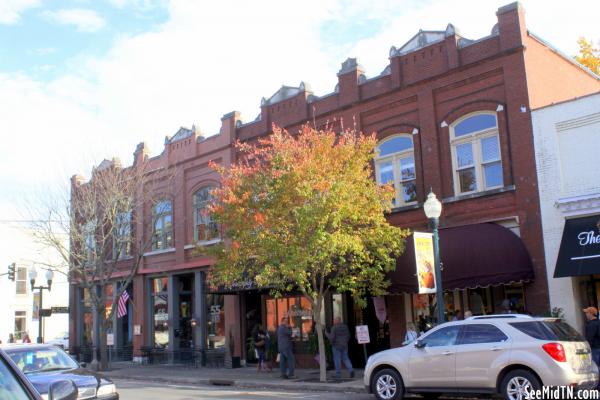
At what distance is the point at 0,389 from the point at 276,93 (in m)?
22.5

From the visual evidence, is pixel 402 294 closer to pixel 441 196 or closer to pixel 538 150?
pixel 441 196

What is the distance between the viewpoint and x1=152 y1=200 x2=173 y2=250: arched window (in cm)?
3026

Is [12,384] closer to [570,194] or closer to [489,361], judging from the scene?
[489,361]

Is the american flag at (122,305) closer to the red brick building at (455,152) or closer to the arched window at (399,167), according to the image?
the red brick building at (455,152)

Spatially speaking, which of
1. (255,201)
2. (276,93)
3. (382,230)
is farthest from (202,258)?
(382,230)

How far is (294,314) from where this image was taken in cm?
2422

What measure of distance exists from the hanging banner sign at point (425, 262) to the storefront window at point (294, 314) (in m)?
8.43

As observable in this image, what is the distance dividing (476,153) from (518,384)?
959 cm

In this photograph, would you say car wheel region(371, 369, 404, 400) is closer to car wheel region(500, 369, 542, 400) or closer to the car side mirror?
car wheel region(500, 369, 542, 400)

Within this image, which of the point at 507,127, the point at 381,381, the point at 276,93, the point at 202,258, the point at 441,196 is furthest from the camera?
the point at 202,258

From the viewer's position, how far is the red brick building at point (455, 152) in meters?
18.2

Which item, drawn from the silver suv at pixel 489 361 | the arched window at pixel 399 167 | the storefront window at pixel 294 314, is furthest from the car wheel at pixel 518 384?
the storefront window at pixel 294 314

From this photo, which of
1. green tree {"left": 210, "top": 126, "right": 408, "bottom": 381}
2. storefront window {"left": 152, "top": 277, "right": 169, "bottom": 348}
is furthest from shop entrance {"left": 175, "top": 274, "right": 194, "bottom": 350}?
green tree {"left": 210, "top": 126, "right": 408, "bottom": 381}

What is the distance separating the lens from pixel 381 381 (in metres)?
13.5
